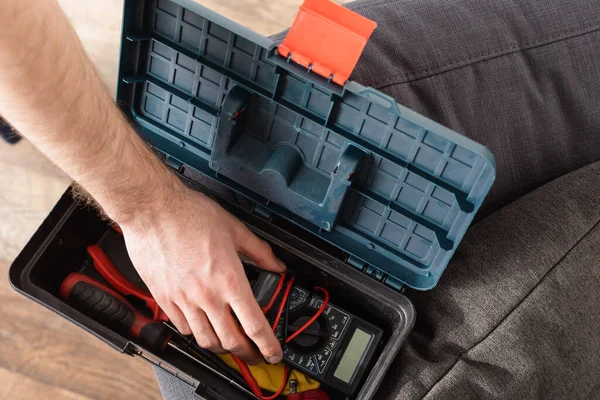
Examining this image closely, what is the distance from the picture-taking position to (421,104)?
1.00 metres

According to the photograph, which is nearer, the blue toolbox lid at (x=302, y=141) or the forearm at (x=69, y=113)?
the forearm at (x=69, y=113)

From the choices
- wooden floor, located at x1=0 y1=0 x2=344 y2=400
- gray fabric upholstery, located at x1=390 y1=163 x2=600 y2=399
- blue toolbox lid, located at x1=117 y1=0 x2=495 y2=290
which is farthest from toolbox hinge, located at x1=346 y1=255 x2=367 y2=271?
wooden floor, located at x1=0 y1=0 x2=344 y2=400

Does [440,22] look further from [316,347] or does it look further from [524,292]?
[316,347]

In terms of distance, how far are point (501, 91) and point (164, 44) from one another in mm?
538

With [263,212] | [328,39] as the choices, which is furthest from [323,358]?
[328,39]

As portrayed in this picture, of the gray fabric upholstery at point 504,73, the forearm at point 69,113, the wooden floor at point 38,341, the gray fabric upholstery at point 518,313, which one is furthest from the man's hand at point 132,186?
the wooden floor at point 38,341

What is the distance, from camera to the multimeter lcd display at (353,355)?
0.94 m

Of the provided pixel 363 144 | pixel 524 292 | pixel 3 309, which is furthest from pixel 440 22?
pixel 3 309

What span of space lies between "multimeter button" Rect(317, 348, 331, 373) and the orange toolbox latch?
1.40 ft

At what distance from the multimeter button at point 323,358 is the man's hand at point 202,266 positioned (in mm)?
69

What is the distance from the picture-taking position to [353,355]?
0.95 metres

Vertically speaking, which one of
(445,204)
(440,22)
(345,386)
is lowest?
(345,386)

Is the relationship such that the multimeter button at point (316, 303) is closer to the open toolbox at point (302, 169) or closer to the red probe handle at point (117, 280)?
the open toolbox at point (302, 169)

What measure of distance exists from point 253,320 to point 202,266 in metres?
0.10
